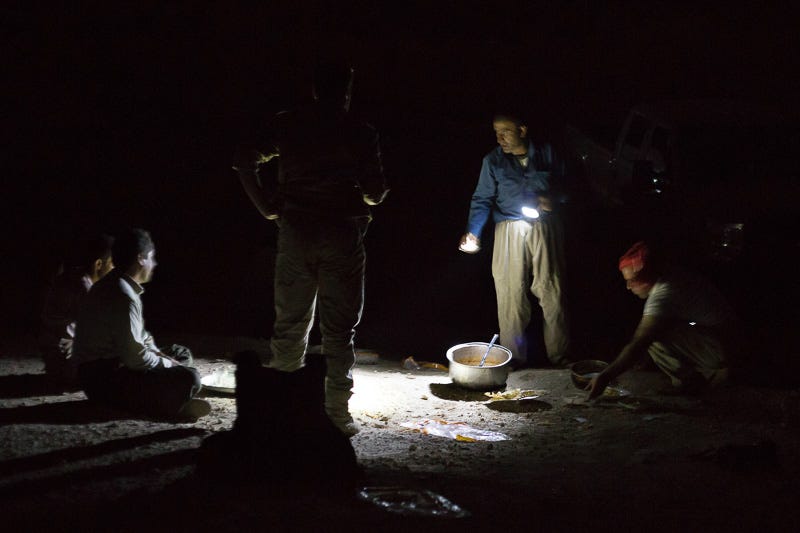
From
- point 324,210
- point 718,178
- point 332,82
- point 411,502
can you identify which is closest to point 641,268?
point 324,210

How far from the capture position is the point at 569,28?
22203 millimetres

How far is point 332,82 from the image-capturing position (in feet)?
17.0

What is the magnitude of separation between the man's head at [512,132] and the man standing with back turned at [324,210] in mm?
2231

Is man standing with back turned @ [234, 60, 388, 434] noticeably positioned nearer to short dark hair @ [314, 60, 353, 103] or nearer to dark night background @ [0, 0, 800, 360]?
short dark hair @ [314, 60, 353, 103]

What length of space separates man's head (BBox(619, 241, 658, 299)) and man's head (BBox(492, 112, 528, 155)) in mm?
1578

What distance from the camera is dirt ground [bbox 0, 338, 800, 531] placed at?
139 inches

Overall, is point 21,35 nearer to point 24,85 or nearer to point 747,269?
point 24,85

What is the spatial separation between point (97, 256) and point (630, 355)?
4.17 m

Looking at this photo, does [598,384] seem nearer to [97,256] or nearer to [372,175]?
[372,175]

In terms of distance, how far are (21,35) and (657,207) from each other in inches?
623

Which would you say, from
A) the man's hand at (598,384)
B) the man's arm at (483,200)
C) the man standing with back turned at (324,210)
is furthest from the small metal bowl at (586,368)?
the man standing with back turned at (324,210)

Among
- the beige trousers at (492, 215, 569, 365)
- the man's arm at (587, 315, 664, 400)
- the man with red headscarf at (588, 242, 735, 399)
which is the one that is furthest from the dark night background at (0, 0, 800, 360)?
the man's arm at (587, 315, 664, 400)

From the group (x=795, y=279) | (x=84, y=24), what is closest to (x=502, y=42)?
(x=84, y=24)

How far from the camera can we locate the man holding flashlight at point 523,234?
7419mm
